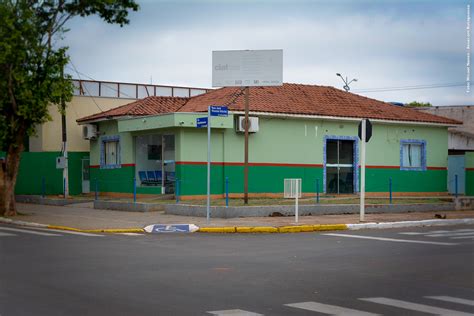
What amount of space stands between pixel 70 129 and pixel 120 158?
6572 mm

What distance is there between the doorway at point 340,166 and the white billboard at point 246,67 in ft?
26.7

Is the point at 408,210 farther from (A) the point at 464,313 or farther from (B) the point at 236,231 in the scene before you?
(A) the point at 464,313

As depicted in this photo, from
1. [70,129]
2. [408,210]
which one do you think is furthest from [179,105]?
[408,210]

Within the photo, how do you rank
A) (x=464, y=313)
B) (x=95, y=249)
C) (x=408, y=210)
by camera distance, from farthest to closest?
(x=408, y=210), (x=95, y=249), (x=464, y=313)

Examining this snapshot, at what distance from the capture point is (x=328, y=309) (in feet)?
28.1

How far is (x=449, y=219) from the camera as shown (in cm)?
2333

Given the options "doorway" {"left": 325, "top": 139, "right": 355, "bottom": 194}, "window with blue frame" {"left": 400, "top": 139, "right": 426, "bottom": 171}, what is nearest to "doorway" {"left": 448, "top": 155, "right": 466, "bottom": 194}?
"window with blue frame" {"left": 400, "top": 139, "right": 426, "bottom": 171}

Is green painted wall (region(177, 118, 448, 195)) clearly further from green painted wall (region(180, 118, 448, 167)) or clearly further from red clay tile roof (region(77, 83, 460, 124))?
red clay tile roof (region(77, 83, 460, 124))

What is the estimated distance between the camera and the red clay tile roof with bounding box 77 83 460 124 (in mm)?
30938

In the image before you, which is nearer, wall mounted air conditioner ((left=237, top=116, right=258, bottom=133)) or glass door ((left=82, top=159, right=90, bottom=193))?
wall mounted air conditioner ((left=237, top=116, right=258, bottom=133))

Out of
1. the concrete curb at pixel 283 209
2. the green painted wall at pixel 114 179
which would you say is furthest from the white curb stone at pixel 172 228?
the green painted wall at pixel 114 179

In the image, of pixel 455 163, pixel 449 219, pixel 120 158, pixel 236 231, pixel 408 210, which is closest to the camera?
pixel 236 231

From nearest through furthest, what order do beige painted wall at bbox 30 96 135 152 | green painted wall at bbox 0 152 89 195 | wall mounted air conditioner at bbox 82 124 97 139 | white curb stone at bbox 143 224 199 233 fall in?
white curb stone at bbox 143 224 199 233, wall mounted air conditioner at bbox 82 124 97 139, green painted wall at bbox 0 152 89 195, beige painted wall at bbox 30 96 135 152

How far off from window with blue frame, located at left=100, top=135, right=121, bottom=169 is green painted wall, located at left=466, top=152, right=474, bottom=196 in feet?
56.7
